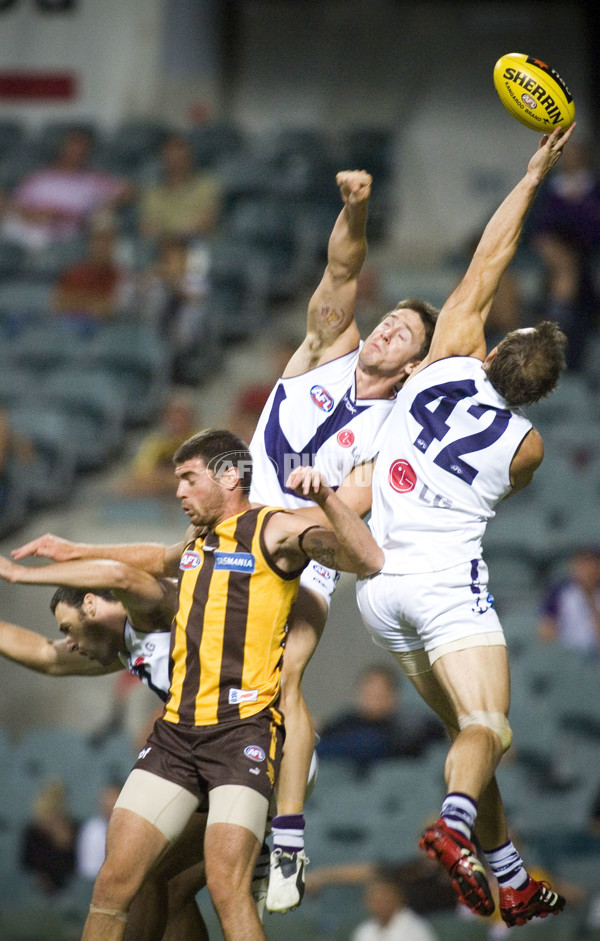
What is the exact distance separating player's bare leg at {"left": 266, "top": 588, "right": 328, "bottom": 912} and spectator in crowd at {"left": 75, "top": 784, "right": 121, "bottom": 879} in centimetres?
357

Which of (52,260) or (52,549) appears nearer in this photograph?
(52,549)

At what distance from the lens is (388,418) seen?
196 inches

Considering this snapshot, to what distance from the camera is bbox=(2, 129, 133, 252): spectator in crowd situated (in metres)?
13.2

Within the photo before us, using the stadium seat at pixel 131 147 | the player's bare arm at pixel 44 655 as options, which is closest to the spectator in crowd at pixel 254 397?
the stadium seat at pixel 131 147

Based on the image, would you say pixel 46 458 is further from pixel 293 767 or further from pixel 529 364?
pixel 529 364

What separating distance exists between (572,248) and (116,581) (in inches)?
255

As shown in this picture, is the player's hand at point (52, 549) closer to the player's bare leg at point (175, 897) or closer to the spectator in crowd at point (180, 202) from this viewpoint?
the player's bare leg at point (175, 897)

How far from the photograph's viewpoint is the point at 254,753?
4523 mm

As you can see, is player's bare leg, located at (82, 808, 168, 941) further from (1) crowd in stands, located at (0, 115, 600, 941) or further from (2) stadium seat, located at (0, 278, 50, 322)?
(2) stadium seat, located at (0, 278, 50, 322)

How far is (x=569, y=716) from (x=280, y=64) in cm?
929

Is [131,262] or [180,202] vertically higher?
[180,202]

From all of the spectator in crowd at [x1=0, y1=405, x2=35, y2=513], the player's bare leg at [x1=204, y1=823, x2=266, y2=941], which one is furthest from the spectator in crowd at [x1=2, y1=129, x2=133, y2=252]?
the player's bare leg at [x1=204, y1=823, x2=266, y2=941]

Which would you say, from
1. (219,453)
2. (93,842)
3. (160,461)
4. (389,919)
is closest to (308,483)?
(219,453)

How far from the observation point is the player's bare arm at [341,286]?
16.2 ft
